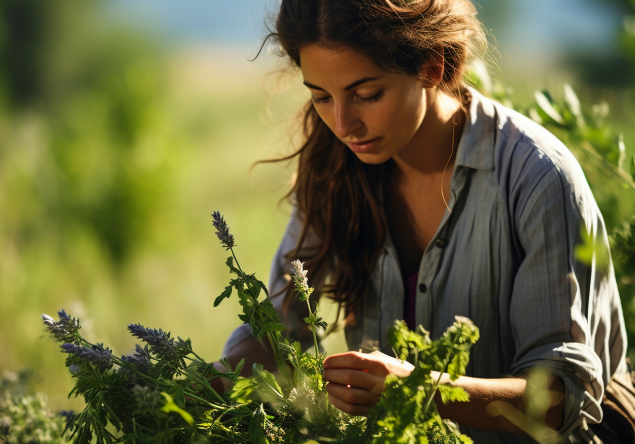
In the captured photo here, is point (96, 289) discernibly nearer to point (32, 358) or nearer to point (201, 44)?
point (32, 358)

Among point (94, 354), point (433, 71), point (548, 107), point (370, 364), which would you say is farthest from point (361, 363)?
point (548, 107)

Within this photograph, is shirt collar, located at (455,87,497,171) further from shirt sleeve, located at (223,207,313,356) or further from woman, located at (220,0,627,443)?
shirt sleeve, located at (223,207,313,356)

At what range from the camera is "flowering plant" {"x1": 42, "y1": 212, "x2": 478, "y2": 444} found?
79 cm

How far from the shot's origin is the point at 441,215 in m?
1.76

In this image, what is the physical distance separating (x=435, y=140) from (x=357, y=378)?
3.11ft

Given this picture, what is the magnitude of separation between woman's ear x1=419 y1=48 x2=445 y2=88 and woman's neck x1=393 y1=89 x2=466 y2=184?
0.06m

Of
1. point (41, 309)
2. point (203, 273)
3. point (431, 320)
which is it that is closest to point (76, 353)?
point (431, 320)

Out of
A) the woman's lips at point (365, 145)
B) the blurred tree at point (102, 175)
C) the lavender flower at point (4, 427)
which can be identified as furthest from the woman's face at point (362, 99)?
the blurred tree at point (102, 175)

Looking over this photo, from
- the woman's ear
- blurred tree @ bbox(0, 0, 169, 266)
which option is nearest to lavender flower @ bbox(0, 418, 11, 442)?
the woman's ear

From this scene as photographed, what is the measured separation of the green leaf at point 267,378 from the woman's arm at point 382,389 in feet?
0.33

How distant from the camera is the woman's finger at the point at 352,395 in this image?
93cm

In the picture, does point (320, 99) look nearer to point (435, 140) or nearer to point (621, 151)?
point (435, 140)

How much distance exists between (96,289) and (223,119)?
1071 cm

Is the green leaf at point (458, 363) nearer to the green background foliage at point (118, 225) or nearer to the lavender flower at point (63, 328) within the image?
the lavender flower at point (63, 328)
